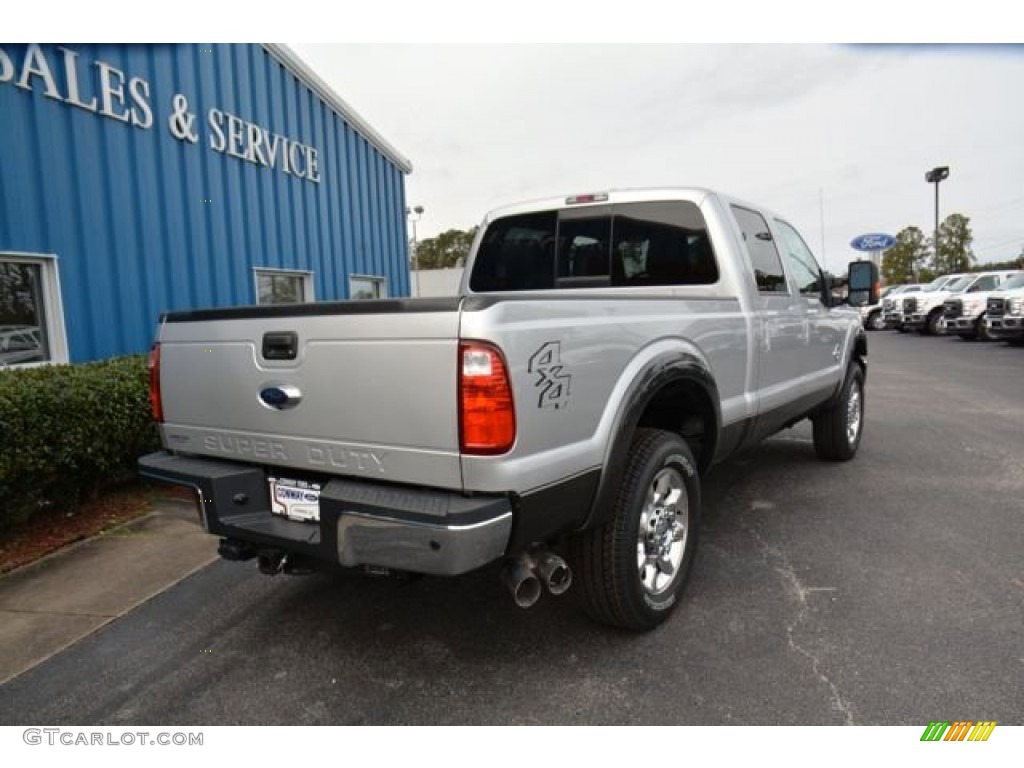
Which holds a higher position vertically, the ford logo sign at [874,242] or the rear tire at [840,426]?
the ford logo sign at [874,242]

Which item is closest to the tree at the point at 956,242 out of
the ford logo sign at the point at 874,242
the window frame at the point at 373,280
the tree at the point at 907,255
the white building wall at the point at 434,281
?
the tree at the point at 907,255

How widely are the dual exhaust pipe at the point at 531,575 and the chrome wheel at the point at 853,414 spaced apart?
4091mm

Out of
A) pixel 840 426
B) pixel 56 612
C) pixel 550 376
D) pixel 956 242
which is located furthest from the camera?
pixel 956 242

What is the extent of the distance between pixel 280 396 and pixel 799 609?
2.46 metres

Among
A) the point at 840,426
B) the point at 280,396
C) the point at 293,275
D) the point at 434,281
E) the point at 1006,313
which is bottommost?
the point at 840,426

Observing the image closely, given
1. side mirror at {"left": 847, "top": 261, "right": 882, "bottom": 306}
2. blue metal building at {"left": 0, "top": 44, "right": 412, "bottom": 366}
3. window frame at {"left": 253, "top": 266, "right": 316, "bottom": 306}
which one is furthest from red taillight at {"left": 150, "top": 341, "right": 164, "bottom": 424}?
window frame at {"left": 253, "top": 266, "right": 316, "bottom": 306}

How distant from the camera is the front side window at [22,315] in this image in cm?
526

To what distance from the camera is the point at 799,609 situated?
9.98ft

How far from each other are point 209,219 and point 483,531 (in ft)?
20.8

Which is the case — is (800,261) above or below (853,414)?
above

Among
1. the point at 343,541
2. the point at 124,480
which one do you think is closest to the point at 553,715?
the point at 343,541

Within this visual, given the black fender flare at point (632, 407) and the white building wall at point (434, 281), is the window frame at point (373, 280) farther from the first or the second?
the white building wall at point (434, 281)

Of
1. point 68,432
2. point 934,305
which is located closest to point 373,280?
point 68,432

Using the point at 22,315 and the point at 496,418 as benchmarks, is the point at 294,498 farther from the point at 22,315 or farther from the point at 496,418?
the point at 22,315
